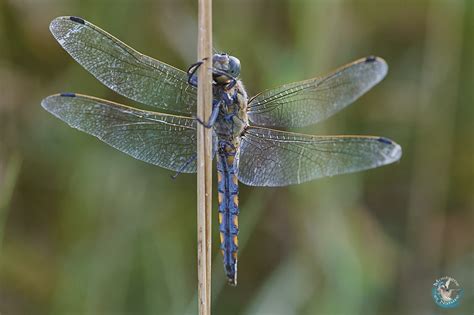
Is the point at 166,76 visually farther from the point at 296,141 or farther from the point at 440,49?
the point at 440,49

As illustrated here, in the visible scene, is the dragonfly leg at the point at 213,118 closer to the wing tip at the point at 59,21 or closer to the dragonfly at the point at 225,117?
the dragonfly at the point at 225,117

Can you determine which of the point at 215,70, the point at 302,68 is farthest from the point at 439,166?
the point at 215,70

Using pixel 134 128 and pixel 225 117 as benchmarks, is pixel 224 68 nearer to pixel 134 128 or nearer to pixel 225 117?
pixel 225 117

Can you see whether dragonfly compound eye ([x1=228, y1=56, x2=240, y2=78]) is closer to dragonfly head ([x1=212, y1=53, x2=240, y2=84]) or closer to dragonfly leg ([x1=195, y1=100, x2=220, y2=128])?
dragonfly head ([x1=212, y1=53, x2=240, y2=84])

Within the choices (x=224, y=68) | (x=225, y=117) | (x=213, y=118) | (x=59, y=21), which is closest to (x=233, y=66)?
(x=224, y=68)

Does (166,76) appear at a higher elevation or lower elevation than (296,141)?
higher

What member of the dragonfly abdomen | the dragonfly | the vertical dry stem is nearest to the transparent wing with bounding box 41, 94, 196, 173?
the dragonfly

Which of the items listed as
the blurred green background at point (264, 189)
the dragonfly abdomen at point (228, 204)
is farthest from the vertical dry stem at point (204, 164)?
the blurred green background at point (264, 189)
